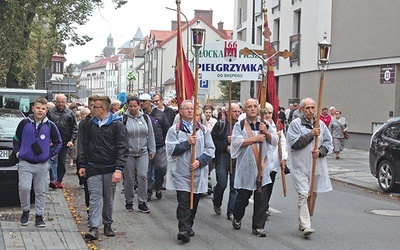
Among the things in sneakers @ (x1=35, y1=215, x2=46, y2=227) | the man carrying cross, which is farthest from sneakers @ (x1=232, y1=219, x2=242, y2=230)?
sneakers @ (x1=35, y1=215, x2=46, y2=227)

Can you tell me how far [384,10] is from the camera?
24.8 metres

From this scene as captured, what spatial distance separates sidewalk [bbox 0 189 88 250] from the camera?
24.3 ft

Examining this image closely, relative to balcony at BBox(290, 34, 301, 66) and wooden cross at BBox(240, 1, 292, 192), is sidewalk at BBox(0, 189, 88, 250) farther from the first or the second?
balcony at BBox(290, 34, 301, 66)

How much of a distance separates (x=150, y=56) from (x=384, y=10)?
71.4 meters

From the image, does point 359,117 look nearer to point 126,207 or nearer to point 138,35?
point 126,207

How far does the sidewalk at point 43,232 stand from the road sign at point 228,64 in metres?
A: 4.23

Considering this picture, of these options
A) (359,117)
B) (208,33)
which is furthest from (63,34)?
(208,33)

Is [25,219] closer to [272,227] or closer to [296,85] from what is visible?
[272,227]

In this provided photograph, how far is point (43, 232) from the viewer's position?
320 inches

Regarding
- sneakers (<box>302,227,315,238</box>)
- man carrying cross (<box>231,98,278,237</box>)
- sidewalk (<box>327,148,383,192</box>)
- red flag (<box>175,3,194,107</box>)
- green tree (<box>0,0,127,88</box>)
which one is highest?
green tree (<box>0,0,127,88</box>)

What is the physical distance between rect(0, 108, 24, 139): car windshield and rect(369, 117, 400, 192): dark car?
777 cm

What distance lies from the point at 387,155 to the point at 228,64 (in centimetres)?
418

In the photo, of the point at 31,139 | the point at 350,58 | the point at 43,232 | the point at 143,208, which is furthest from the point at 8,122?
the point at 350,58

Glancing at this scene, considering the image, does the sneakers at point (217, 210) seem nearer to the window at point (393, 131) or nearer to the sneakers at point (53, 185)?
the sneakers at point (53, 185)
